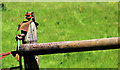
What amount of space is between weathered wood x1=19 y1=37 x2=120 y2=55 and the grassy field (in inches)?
161

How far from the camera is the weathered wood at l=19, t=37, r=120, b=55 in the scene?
10.8 ft

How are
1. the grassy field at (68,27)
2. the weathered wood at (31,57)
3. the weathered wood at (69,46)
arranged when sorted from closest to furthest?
the weathered wood at (69,46)
the weathered wood at (31,57)
the grassy field at (68,27)

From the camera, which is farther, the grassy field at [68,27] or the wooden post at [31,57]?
the grassy field at [68,27]

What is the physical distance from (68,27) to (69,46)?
29.6ft

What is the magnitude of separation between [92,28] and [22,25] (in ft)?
28.5

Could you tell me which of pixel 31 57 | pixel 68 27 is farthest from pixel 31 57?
pixel 68 27

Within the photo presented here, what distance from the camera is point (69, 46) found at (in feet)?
11.7

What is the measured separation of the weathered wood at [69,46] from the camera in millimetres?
3299

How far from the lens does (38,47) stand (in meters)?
3.80

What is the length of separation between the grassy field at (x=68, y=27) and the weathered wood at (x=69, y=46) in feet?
13.4

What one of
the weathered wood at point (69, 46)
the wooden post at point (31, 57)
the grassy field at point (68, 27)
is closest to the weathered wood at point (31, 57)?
the wooden post at point (31, 57)

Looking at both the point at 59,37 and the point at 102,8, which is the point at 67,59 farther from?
the point at 102,8

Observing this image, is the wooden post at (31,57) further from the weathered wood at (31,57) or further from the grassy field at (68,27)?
the grassy field at (68,27)

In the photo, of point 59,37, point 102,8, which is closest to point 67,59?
point 59,37
